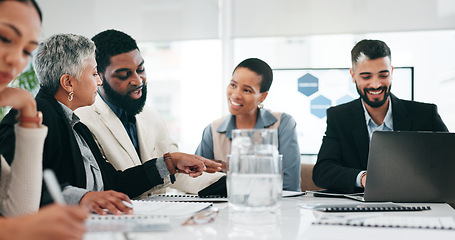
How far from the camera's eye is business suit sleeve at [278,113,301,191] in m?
2.77

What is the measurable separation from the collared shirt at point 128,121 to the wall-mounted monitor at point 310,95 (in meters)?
2.32

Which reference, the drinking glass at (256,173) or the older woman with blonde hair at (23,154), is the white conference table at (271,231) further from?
the older woman with blonde hair at (23,154)

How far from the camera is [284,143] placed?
2.88 metres

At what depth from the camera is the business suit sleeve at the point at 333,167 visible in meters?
2.18

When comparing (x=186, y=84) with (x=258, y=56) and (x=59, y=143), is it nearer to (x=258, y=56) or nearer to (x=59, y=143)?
(x=258, y=56)

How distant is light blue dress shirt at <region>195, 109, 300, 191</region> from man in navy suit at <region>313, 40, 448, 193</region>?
294 mm

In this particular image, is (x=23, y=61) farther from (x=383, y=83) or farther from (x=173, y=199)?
(x=383, y=83)

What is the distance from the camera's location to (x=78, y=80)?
6.38 ft

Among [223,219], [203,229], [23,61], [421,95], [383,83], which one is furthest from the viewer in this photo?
[421,95]

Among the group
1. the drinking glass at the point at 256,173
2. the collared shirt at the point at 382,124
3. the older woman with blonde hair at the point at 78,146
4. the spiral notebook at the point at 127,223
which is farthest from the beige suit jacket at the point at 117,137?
the collared shirt at the point at 382,124

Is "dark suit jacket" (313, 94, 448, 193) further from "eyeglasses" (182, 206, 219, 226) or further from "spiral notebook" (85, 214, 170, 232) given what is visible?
"spiral notebook" (85, 214, 170, 232)

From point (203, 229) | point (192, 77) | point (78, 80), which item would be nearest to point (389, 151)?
point (203, 229)

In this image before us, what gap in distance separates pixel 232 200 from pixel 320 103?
3.32m

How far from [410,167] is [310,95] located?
9.51 feet
